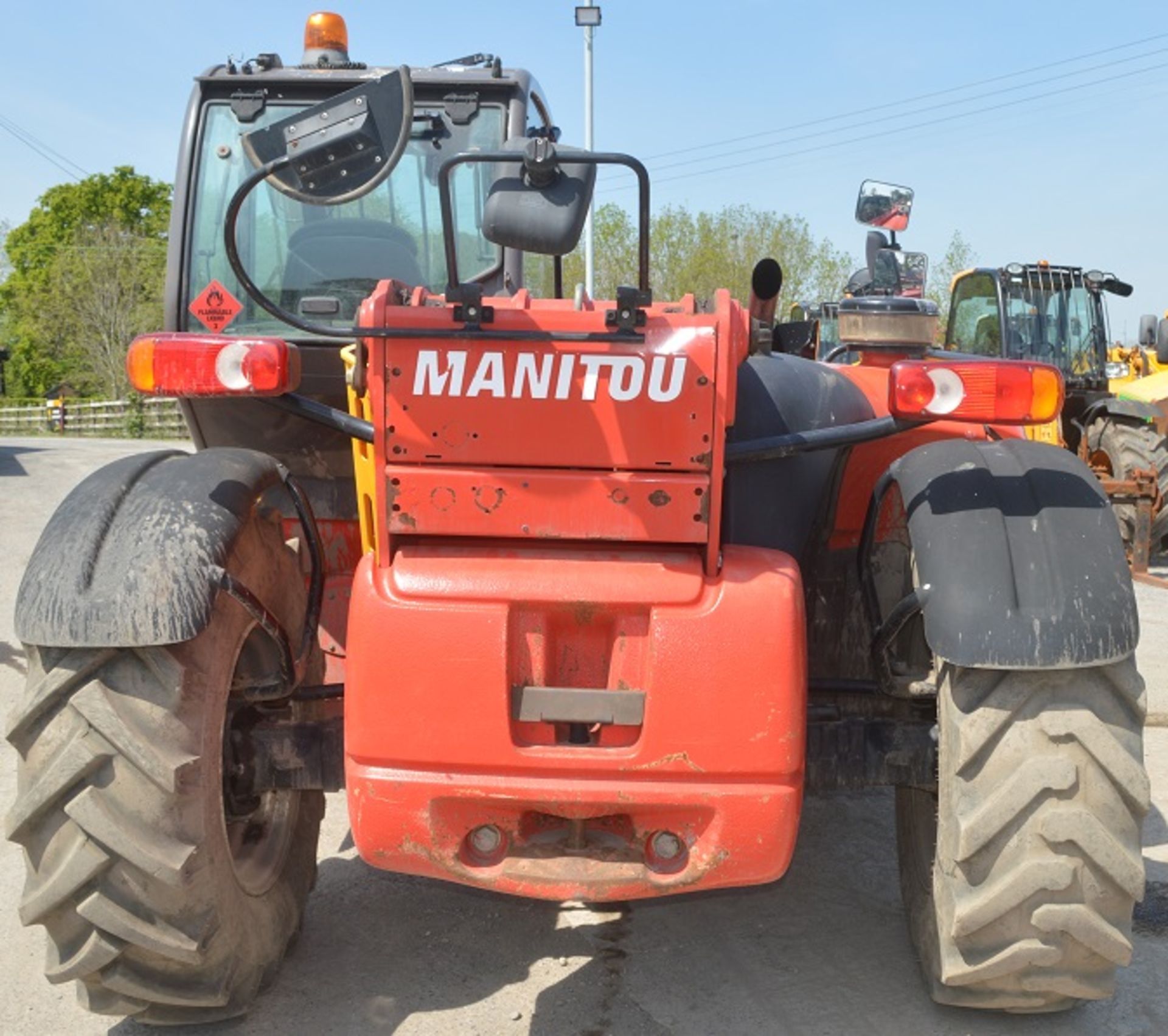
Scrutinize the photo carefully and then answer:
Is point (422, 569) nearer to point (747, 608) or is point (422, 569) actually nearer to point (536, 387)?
point (536, 387)

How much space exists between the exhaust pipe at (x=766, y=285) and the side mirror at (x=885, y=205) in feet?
8.46

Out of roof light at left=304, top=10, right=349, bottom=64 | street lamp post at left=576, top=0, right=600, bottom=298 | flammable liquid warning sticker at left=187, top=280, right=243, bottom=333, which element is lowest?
flammable liquid warning sticker at left=187, top=280, right=243, bottom=333

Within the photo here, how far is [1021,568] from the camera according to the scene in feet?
9.04

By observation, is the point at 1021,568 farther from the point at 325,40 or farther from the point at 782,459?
the point at 325,40

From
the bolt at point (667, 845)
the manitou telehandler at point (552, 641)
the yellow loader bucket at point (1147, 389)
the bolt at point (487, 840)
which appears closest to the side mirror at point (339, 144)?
the manitou telehandler at point (552, 641)

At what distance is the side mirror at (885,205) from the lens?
6.30 meters

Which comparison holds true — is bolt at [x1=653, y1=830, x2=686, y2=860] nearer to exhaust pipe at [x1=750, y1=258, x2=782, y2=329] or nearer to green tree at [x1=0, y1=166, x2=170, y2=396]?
exhaust pipe at [x1=750, y1=258, x2=782, y2=329]

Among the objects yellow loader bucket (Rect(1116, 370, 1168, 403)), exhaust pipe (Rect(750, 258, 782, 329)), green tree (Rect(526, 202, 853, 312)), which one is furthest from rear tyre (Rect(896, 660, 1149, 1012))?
green tree (Rect(526, 202, 853, 312))

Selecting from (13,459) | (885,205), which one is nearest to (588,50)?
(13,459)

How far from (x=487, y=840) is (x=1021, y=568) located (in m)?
1.25

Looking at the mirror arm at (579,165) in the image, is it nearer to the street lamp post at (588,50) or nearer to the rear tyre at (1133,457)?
the rear tyre at (1133,457)

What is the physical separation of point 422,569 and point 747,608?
67 cm

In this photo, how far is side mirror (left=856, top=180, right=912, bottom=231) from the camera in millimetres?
6297

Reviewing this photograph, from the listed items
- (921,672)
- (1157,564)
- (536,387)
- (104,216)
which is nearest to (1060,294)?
(1157,564)
